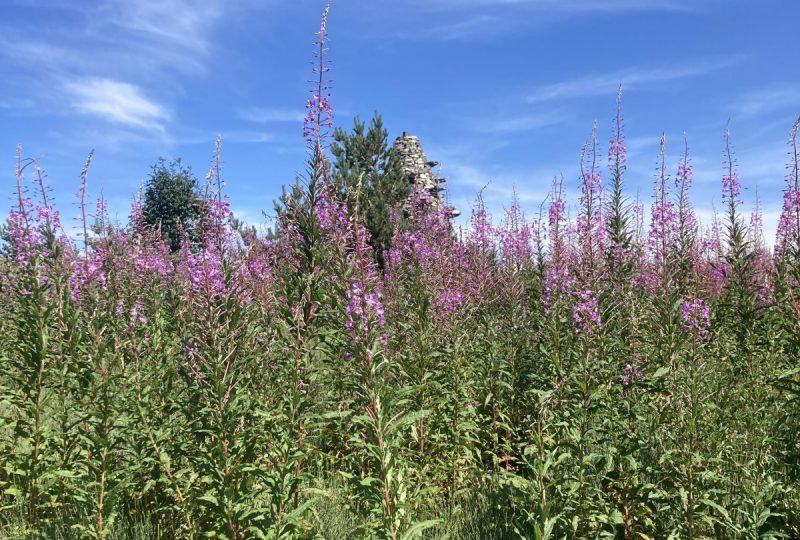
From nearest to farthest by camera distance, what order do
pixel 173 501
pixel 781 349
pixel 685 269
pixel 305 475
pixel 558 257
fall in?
pixel 305 475 → pixel 173 501 → pixel 558 257 → pixel 781 349 → pixel 685 269

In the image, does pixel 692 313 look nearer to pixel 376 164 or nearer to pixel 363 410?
pixel 363 410

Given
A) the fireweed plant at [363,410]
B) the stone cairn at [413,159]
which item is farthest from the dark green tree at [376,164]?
the fireweed plant at [363,410]

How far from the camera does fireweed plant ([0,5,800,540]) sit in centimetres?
395

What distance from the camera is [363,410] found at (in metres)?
4.29

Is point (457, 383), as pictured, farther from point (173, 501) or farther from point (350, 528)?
point (173, 501)

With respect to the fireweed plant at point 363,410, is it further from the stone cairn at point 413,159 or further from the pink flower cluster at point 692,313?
the stone cairn at point 413,159

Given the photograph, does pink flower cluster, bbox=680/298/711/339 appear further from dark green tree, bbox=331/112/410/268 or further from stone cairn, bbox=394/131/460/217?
stone cairn, bbox=394/131/460/217

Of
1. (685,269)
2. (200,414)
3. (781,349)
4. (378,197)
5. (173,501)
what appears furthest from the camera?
(378,197)

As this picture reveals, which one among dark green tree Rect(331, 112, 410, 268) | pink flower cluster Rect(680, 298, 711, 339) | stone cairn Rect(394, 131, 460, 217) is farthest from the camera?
stone cairn Rect(394, 131, 460, 217)

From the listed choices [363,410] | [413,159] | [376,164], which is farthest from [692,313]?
[413,159]

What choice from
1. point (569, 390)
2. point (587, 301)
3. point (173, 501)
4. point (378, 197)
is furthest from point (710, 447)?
point (378, 197)

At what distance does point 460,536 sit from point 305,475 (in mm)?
1616

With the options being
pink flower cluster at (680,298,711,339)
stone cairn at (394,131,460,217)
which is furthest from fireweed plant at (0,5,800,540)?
stone cairn at (394,131,460,217)

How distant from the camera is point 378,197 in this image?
78.1 ft
